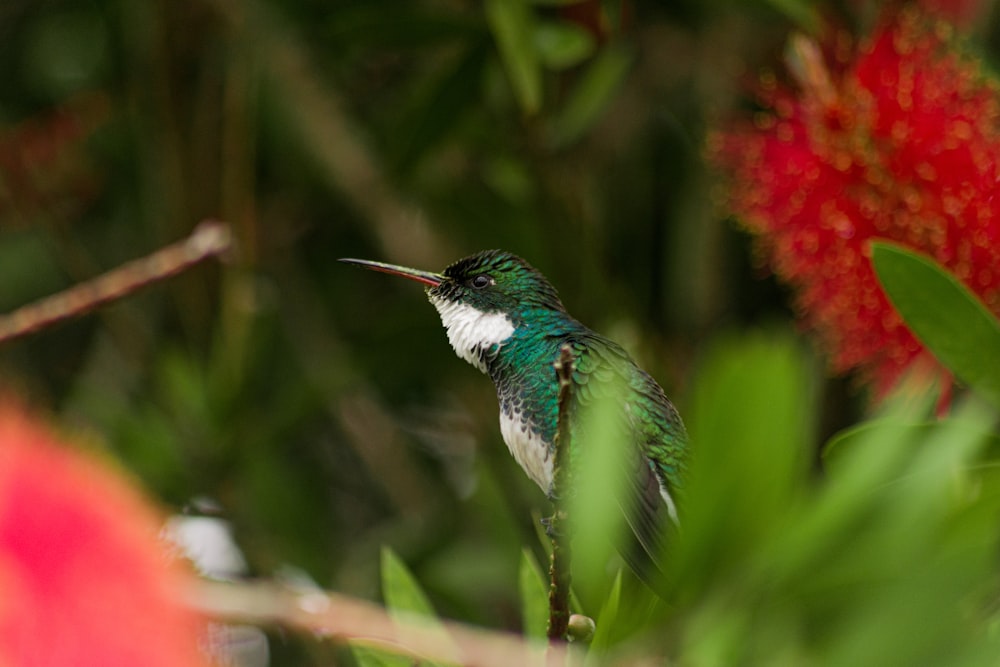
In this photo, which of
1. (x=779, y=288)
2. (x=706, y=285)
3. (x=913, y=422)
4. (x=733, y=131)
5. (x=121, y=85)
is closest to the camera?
(x=913, y=422)

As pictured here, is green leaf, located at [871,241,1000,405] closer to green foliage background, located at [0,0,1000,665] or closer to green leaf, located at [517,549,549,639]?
green foliage background, located at [0,0,1000,665]

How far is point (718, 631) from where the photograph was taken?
1.56 feet

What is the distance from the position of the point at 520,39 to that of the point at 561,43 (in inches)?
3.8

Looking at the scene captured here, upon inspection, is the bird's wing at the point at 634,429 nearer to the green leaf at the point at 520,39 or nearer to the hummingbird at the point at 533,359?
the hummingbird at the point at 533,359

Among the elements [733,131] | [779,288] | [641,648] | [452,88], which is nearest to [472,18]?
[452,88]

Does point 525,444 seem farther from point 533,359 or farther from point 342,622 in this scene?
point 342,622

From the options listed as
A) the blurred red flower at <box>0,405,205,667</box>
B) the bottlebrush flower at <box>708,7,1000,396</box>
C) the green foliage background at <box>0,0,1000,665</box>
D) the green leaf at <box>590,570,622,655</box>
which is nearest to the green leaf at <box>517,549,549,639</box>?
the green foliage background at <box>0,0,1000,665</box>

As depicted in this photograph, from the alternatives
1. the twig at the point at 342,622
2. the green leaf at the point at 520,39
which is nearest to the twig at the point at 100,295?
the twig at the point at 342,622

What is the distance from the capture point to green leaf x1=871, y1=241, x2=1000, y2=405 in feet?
2.36

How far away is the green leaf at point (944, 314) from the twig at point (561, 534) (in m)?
0.25

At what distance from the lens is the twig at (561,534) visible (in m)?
0.53

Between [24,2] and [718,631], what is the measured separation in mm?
1965

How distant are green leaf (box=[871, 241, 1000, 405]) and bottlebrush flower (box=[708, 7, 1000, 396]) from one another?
12.8 inches

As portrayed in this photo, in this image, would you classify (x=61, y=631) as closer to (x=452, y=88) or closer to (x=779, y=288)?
(x=452, y=88)
